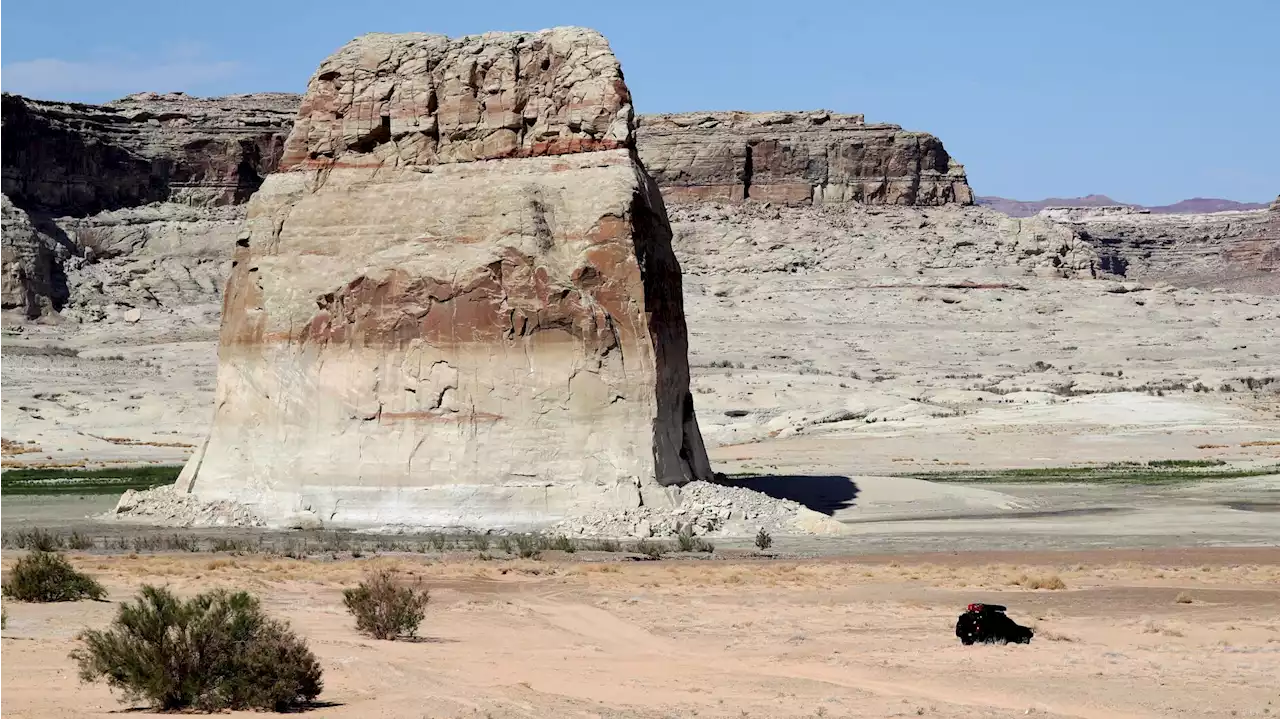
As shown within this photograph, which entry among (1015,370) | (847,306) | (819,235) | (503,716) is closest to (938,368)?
(1015,370)

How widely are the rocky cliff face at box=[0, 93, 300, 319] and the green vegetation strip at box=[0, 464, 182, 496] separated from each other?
50143mm

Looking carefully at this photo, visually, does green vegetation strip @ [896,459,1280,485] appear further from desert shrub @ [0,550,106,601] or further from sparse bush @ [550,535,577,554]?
desert shrub @ [0,550,106,601]

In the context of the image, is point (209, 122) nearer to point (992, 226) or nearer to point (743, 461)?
point (992, 226)

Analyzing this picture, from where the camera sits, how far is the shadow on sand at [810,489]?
109ft

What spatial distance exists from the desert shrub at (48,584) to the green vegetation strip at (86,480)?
18.1 m

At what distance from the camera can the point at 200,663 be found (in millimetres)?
12359

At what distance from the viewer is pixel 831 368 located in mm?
79562

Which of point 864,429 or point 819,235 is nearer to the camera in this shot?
point 864,429

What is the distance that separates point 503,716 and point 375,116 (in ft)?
65.4

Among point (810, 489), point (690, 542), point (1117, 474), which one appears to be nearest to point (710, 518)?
point (690, 542)

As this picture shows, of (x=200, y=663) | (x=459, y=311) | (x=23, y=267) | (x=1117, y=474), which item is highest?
(x=23, y=267)

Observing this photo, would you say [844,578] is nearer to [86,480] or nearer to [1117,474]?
[1117,474]

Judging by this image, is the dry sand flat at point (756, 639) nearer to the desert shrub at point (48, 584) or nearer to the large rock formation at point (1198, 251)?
the desert shrub at point (48, 584)

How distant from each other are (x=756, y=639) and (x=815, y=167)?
11388 centimetres
